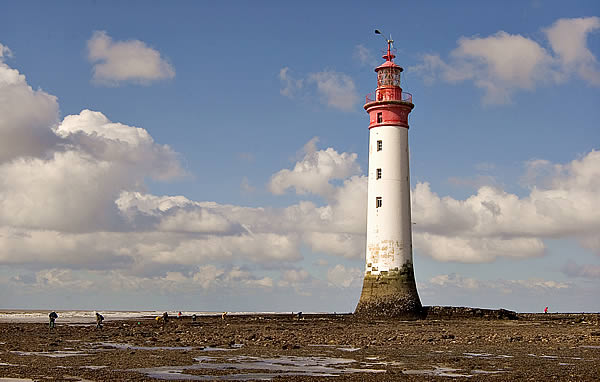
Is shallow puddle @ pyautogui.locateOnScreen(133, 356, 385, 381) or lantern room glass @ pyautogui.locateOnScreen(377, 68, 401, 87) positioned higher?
lantern room glass @ pyautogui.locateOnScreen(377, 68, 401, 87)

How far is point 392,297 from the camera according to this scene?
2169 inches

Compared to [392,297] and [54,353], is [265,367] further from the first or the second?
[392,297]

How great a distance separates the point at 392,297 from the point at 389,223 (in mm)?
5470

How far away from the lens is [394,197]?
184ft

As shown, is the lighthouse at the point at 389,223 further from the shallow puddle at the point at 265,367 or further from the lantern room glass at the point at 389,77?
the shallow puddle at the point at 265,367

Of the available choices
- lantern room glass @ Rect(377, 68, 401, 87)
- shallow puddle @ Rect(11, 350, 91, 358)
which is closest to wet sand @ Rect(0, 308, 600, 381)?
shallow puddle @ Rect(11, 350, 91, 358)

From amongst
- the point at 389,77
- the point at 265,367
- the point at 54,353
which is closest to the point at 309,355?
the point at 265,367

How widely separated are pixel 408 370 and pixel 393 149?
33806 mm

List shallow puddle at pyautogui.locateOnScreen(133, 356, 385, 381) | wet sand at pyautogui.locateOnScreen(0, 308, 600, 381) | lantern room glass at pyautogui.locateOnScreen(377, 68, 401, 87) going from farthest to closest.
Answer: lantern room glass at pyautogui.locateOnScreen(377, 68, 401, 87), wet sand at pyautogui.locateOnScreen(0, 308, 600, 381), shallow puddle at pyautogui.locateOnScreen(133, 356, 385, 381)

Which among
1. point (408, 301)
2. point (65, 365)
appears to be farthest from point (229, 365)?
point (408, 301)

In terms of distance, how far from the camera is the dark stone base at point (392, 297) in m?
54.9

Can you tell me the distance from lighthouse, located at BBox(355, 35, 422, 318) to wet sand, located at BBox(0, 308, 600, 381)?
1117cm

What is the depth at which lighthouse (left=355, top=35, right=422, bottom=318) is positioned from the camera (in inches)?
2183

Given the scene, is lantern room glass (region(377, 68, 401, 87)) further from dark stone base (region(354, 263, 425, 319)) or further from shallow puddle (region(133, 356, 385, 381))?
shallow puddle (region(133, 356, 385, 381))
